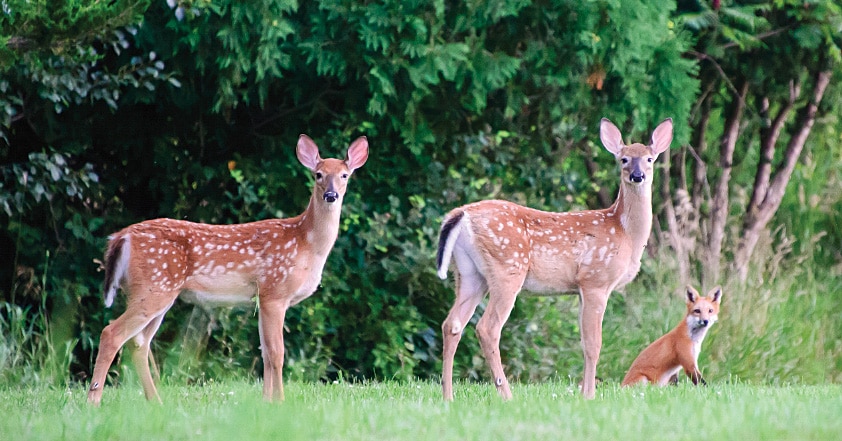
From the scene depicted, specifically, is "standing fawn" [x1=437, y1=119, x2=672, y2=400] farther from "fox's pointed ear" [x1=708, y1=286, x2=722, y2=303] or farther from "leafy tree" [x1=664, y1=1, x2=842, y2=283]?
"leafy tree" [x1=664, y1=1, x2=842, y2=283]

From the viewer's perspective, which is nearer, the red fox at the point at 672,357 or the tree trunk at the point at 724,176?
the red fox at the point at 672,357

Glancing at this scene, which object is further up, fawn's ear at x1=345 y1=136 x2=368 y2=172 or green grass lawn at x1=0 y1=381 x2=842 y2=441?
fawn's ear at x1=345 y1=136 x2=368 y2=172

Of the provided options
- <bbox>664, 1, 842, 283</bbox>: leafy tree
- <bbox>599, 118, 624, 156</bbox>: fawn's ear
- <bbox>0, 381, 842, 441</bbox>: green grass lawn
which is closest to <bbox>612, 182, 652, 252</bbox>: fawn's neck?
<bbox>599, 118, 624, 156</bbox>: fawn's ear

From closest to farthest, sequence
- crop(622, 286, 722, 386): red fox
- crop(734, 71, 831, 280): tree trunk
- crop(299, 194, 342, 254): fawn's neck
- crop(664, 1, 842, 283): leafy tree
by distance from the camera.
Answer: crop(299, 194, 342, 254): fawn's neck, crop(622, 286, 722, 386): red fox, crop(664, 1, 842, 283): leafy tree, crop(734, 71, 831, 280): tree trunk

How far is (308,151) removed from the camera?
767cm

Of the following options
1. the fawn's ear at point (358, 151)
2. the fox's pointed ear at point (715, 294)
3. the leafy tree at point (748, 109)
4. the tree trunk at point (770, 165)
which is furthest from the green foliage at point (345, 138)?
the tree trunk at point (770, 165)

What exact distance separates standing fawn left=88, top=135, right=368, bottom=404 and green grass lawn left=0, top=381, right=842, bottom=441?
34 cm

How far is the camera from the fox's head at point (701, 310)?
28.3ft

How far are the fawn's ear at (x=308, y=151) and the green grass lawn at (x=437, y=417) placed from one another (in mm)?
1514

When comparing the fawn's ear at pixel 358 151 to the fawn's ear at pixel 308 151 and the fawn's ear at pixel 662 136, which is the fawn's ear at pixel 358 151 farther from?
the fawn's ear at pixel 662 136

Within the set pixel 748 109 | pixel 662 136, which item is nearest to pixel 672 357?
pixel 662 136

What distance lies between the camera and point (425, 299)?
10219mm

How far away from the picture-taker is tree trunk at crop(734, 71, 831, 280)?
12977 mm

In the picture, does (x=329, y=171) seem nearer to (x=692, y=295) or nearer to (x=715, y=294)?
(x=692, y=295)
